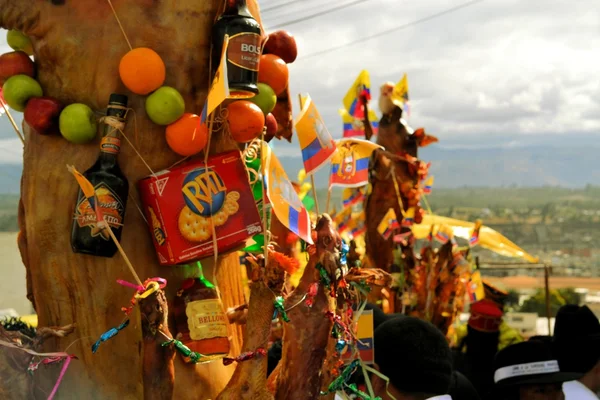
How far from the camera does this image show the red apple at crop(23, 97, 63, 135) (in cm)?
229

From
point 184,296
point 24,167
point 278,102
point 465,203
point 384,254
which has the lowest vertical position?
point 465,203

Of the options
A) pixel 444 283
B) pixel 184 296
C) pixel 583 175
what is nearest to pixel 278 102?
pixel 184 296

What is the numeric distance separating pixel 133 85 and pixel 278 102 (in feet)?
2.80

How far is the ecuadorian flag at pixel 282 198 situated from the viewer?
218 centimetres

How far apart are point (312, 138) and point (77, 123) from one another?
783mm

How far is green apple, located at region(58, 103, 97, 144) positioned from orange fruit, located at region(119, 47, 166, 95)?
6.5 inches

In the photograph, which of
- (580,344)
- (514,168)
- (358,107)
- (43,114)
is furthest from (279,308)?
(514,168)

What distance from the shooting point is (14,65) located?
2.40m

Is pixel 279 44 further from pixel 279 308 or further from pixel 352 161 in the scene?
pixel 279 308

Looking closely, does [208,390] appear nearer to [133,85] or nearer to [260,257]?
[260,257]

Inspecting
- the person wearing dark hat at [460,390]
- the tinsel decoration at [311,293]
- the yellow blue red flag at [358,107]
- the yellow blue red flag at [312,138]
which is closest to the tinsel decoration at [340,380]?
the tinsel decoration at [311,293]

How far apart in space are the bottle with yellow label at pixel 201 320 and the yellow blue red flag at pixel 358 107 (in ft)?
14.9

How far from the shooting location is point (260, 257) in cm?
214

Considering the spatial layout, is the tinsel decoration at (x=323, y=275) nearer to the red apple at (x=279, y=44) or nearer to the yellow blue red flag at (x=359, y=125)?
the red apple at (x=279, y=44)
